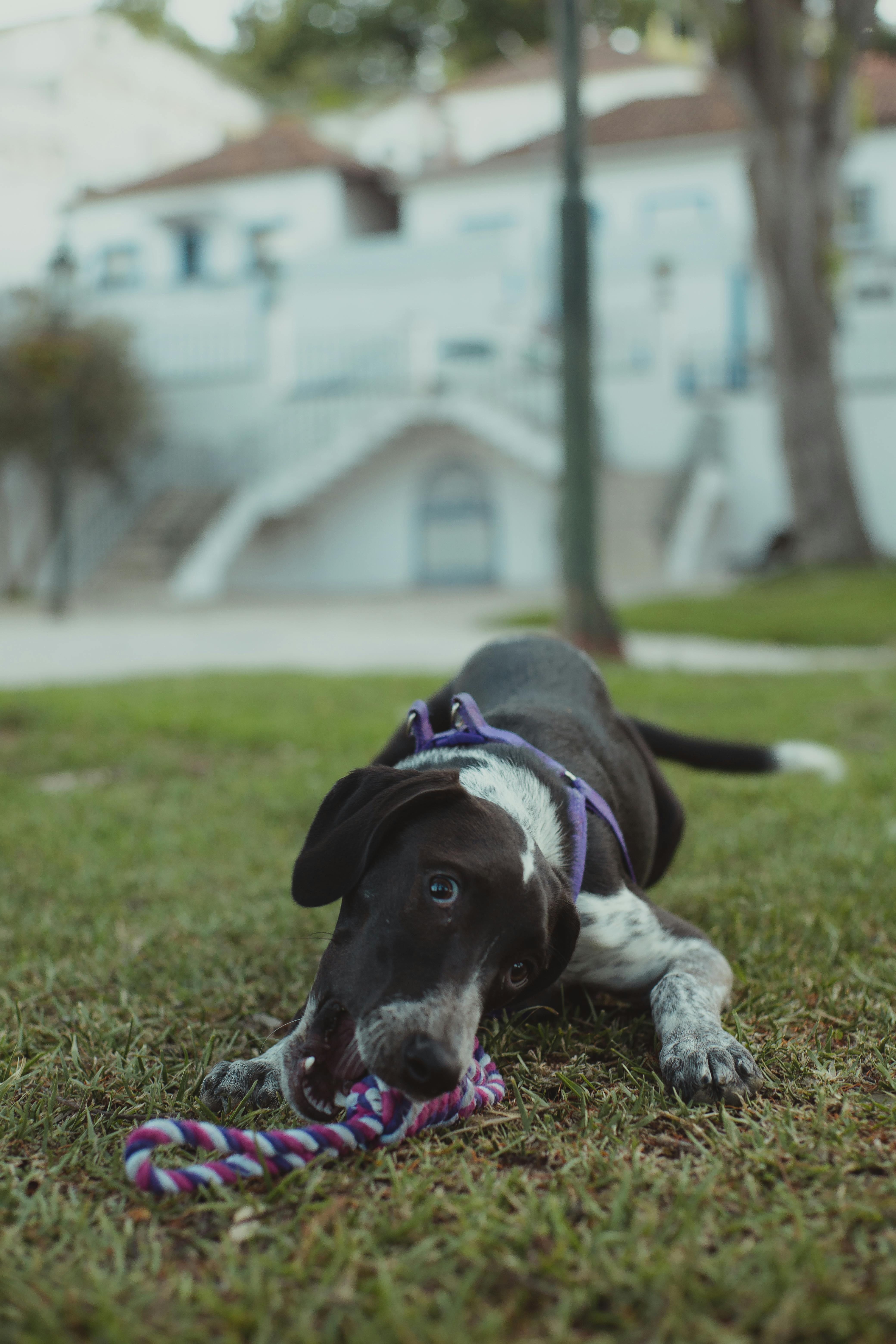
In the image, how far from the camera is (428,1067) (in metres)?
1.80

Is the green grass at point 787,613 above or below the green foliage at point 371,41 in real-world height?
below

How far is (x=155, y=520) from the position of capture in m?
22.3

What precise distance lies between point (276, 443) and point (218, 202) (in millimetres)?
10518

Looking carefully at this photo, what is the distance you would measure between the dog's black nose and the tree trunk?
14.6 meters

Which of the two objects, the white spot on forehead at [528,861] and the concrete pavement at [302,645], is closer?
the white spot on forehead at [528,861]

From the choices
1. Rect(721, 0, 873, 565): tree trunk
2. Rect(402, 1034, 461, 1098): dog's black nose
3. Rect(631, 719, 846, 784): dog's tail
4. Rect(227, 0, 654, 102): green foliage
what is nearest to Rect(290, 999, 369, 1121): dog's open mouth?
Rect(402, 1034, 461, 1098): dog's black nose

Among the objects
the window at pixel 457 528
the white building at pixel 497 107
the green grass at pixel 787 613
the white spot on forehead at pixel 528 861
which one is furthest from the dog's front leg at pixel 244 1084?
the white building at pixel 497 107

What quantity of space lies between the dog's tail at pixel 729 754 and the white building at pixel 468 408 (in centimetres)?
1589

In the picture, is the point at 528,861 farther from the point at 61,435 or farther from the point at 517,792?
the point at 61,435

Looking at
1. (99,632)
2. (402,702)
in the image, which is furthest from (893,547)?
(402,702)

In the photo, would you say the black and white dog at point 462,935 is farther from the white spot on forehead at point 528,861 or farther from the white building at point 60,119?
the white building at point 60,119

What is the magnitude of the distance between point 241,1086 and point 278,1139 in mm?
321

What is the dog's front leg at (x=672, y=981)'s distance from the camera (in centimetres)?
219

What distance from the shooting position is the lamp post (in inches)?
632
